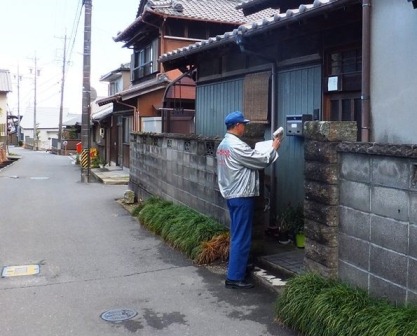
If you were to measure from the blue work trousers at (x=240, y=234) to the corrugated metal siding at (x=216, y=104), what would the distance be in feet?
14.1

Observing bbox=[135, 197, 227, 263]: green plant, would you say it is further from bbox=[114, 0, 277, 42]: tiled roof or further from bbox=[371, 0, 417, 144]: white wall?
bbox=[114, 0, 277, 42]: tiled roof

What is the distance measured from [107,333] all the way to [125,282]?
65.0 inches

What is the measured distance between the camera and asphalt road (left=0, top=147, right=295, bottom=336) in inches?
189

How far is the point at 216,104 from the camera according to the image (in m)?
10.9

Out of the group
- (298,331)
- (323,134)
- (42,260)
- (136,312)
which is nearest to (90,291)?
(136,312)

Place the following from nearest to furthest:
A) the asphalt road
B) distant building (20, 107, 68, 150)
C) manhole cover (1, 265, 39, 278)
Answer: the asphalt road → manhole cover (1, 265, 39, 278) → distant building (20, 107, 68, 150)

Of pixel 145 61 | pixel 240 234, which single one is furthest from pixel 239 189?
pixel 145 61

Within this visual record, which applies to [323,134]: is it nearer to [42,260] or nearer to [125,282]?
[125,282]

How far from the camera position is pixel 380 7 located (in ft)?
18.0

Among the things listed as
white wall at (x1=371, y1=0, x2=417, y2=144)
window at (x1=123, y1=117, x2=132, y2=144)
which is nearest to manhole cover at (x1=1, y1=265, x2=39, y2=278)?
white wall at (x1=371, y1=0, x2=417, y2=144)

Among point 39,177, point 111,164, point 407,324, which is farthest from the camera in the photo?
point 111,164

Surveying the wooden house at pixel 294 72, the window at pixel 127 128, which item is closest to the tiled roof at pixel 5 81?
the window at pixel 127 128

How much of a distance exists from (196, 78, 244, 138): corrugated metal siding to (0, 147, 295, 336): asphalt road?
283 centimetres

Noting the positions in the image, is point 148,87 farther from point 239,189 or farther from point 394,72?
point 394,72
